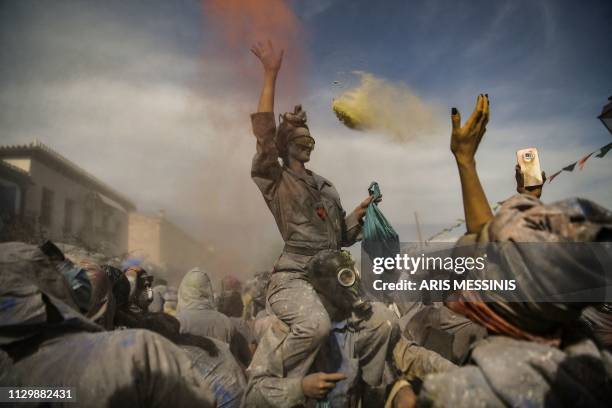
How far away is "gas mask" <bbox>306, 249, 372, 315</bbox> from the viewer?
3.26 m

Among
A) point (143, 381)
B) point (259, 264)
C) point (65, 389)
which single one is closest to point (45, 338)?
point (65, 389)

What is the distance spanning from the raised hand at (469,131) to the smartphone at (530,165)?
1837 millimetres

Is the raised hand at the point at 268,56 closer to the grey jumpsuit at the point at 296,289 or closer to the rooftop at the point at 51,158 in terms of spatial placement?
the grey jumpsuit at the point at 296,289

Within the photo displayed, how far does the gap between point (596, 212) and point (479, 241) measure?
0.49 m

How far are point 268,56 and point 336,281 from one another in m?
2.17

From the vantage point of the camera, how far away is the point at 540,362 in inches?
66.1

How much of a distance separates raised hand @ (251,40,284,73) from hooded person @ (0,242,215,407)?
246 centimetres

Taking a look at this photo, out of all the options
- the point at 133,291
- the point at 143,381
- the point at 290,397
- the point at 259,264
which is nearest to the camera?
the point at 143,381

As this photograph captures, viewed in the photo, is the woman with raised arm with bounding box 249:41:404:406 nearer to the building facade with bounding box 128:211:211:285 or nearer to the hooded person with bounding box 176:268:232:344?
the hooded person with bounding box 176:268:232:344

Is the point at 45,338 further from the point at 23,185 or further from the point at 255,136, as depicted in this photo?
the point at 23,185

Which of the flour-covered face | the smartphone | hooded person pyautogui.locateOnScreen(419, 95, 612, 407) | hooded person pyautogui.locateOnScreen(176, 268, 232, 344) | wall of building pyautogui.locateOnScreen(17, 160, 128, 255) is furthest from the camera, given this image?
wall of building pyautogui.locateOnScreen(17, 160, 128, 255)

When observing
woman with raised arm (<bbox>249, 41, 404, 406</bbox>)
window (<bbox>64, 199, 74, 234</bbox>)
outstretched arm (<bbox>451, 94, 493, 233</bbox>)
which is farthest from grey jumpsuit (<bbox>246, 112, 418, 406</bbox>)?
window (<bbox>64, 199, 74, 234</bbox>)

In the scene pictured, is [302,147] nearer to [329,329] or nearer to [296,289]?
[296,289]

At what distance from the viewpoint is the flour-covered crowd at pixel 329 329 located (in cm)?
167
